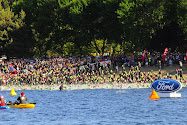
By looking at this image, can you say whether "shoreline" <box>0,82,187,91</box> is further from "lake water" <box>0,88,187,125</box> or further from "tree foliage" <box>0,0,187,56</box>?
"tree foliage" <box>0,0,187,56</box>

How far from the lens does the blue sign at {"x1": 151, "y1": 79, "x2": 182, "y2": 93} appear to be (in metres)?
52.3

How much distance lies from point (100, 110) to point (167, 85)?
928 centimetres

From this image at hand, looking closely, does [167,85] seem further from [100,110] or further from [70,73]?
[70,73]

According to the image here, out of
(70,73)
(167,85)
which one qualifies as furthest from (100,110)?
(70,73)

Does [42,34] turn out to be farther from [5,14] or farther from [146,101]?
[146,101]

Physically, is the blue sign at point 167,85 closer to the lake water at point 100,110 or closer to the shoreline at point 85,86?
the lake water at point 100,110

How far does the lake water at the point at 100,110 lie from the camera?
40.1 m

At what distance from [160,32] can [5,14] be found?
3478cm

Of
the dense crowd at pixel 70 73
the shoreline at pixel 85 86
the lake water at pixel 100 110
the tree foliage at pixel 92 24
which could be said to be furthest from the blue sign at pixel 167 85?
the tree foliage at pixel 92 24

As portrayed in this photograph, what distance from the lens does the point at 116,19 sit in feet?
316

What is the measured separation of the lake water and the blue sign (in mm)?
1154

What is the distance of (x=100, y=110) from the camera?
47.4 meters

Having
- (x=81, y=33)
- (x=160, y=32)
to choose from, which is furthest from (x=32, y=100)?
(x=81, y=33)

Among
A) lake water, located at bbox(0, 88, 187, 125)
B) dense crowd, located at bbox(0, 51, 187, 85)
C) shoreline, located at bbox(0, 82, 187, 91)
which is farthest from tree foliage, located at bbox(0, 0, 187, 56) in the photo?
lake water, located at bbox(0, 88, 187, 125)
